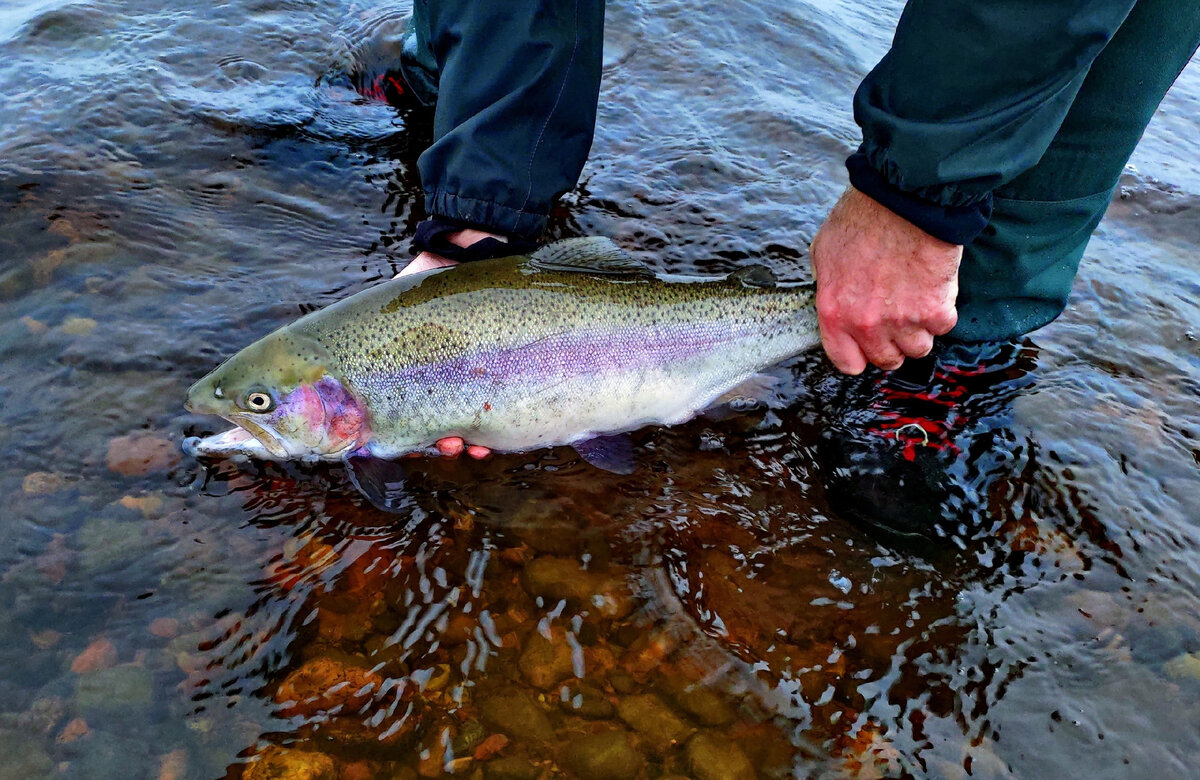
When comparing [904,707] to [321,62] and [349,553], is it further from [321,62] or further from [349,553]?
[321,62]

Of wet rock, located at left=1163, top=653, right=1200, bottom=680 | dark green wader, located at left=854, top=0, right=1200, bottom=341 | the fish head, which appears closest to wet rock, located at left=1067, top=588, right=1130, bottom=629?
wet rock, located at left=1163, top=653, right=1200, bottom=680

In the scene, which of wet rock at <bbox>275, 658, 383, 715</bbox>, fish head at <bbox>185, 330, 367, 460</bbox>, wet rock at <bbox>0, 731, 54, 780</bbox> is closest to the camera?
wet rock at <bbox>0, 731, 54, 780</bbox>

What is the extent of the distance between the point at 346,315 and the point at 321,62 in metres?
3.35

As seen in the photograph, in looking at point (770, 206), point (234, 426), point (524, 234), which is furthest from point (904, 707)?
point (770, 206)

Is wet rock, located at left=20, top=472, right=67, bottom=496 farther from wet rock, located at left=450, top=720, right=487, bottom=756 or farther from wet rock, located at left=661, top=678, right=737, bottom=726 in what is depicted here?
wet rock, located at left=661, top=678, right=737, bottom=726

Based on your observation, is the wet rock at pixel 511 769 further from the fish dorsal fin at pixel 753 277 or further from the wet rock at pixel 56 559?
the fish dorsal fin at pixel 753 277

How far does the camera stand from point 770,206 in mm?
4953

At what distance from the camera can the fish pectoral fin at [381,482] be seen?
308cm

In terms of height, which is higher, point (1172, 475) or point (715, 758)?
point (1172, 475)

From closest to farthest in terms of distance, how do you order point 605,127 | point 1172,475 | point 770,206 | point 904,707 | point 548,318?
point 904,707
point 548,318
point 1172,475
point 770,206
point 605,127

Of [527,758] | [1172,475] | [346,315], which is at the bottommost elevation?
[527,758]

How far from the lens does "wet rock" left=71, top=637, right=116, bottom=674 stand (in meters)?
2.51

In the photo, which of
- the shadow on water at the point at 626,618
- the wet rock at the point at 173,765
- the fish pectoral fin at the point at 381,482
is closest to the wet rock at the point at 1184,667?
the shadow on water at the point at 626,618

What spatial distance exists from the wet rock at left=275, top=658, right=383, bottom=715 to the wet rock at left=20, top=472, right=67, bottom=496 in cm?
122
